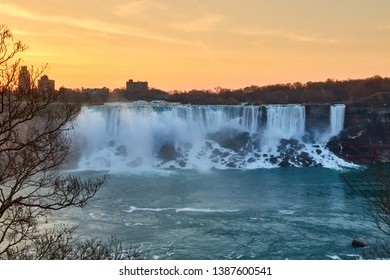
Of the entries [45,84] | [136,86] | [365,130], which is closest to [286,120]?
[365,130]

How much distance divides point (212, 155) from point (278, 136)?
2207 mm

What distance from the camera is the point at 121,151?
10930mm

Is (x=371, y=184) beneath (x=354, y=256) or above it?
above

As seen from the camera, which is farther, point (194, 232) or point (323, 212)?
point (323, 212)

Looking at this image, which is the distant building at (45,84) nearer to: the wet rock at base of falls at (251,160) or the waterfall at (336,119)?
the wet rock at base of falls at (251,160)

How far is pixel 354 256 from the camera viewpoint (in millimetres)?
3498

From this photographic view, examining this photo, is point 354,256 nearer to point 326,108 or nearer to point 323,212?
point 323,212

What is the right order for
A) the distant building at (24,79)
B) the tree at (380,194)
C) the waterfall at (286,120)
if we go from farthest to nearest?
the waterfall at (286,120), the tree at (380,194), the distant building at (24,79)

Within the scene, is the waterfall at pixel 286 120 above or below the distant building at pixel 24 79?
below

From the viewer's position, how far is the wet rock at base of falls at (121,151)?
10.8 m

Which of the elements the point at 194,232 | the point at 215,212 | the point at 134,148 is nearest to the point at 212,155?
the point at 134,148

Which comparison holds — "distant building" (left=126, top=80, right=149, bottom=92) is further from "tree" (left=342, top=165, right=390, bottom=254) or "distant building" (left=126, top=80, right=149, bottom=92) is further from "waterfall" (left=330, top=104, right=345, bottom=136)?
"waterfall" (left=330, top=104, right=345, bottom=136)

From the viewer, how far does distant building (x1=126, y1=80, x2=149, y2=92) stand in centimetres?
843

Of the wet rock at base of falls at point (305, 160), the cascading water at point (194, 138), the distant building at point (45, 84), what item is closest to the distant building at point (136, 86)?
the cascading water at point (194, 138)
